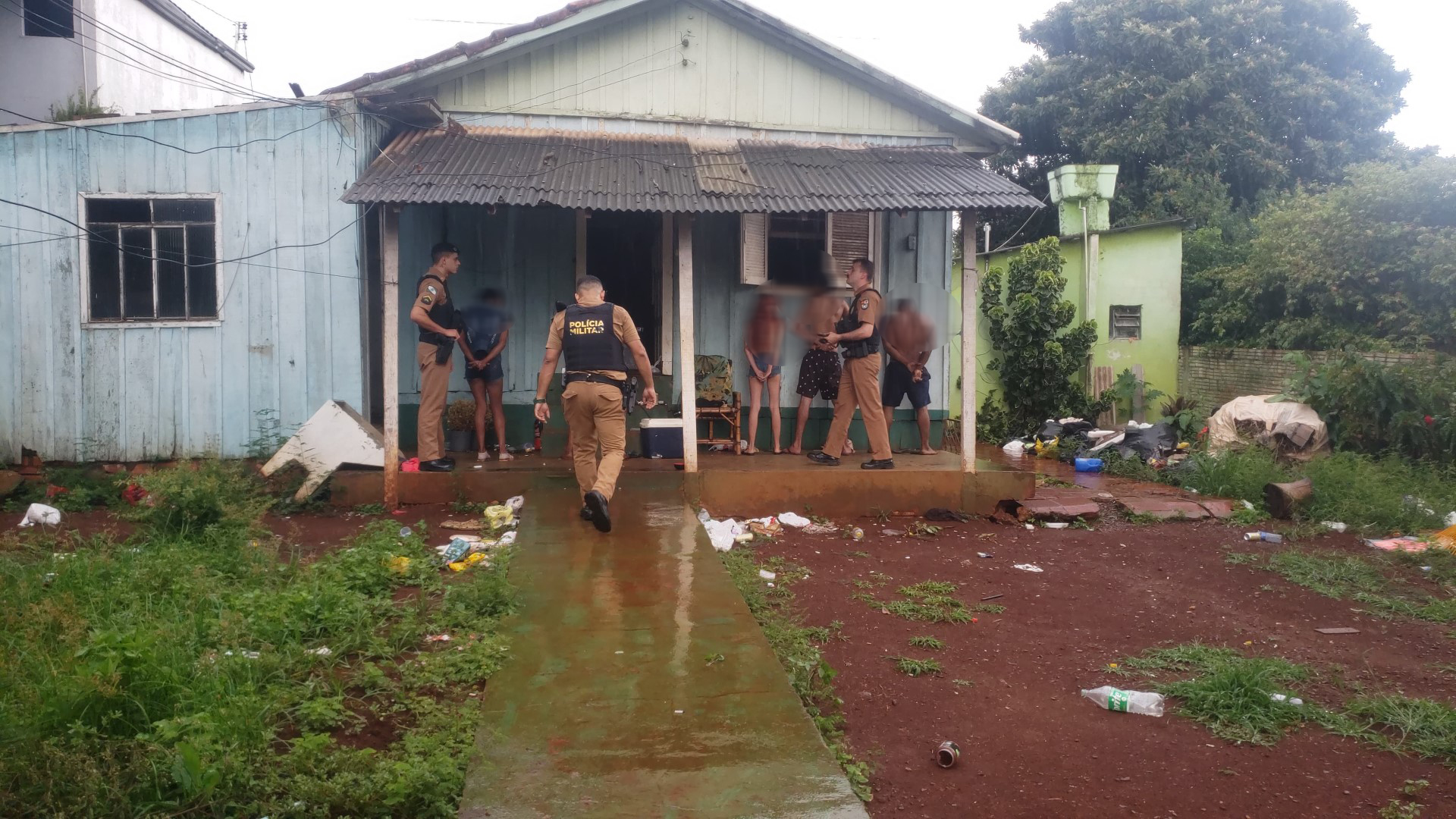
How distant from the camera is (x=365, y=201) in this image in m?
7.14

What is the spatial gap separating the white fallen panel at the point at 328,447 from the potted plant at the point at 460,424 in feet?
3.37

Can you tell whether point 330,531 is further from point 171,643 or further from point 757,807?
point 757,807

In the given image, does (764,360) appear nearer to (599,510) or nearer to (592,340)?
(592,340)

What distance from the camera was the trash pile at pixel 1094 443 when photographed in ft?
38.3

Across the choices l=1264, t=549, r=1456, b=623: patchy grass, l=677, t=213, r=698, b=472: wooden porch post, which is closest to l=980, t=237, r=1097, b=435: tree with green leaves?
l=1264, t=549, r=1456, b=623: patchy grass

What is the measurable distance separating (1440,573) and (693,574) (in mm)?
5293

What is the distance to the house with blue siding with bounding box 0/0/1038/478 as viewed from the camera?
26.7ft

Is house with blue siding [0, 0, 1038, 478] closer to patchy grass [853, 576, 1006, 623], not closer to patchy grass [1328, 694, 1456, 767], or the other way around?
patchy grass [853, 576, 1006, 623]

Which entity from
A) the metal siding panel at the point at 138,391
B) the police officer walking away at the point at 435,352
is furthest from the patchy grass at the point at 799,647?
the metal siding panel at the point at 138,391

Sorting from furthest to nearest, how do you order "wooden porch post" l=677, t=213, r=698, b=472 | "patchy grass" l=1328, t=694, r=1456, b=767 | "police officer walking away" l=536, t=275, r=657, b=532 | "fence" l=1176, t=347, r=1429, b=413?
"fence" l=1176, t=347, r=1429, b=413, "wooden porch post" l=677, t=213, r=698, b=472, "police officer walking away" l=536, t=275, r=657, b=532, "patchy grass" l=1328, t=694, r=1456, b=767

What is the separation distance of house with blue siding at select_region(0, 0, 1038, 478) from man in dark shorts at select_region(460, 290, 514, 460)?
0.68 metres

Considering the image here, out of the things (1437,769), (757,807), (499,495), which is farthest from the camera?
(499,495)

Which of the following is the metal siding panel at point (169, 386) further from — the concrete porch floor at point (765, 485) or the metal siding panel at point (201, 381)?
the concrete porch floor at point (765, 485)

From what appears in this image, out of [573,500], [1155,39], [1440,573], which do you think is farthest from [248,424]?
[1155,39]
